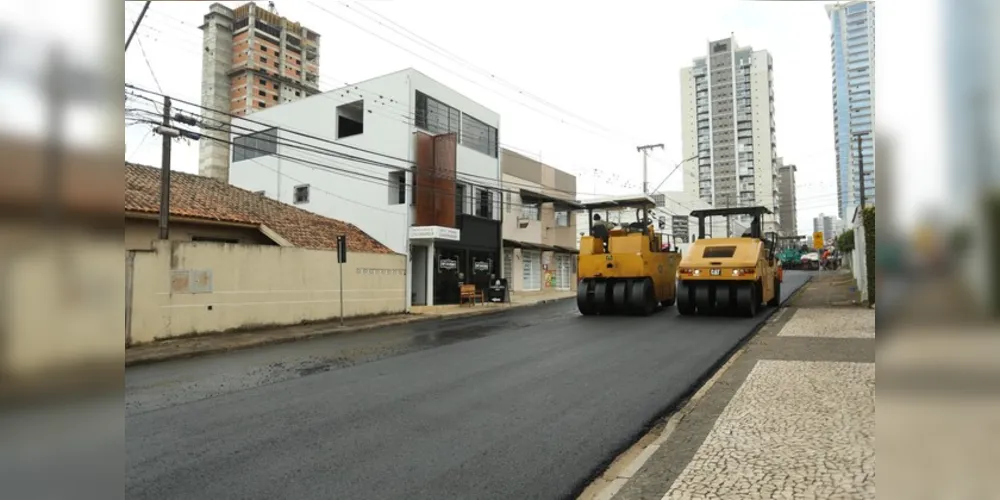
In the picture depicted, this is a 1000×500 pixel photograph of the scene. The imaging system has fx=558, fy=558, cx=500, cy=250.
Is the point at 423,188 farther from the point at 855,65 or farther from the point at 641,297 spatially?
the point at 855,65

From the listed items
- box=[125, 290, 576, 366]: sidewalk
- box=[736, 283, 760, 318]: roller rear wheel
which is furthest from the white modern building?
box=[736, 283, 760, 318]: roller rear wheel

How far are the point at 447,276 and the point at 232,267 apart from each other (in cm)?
961

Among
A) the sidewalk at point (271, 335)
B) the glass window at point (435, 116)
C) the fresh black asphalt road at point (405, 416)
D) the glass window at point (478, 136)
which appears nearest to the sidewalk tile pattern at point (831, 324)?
the fresh black asphalt road at point (405, 416)

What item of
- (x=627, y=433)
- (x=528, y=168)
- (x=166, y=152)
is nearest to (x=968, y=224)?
(x=627, y=433)

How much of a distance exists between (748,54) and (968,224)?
142 centimetres

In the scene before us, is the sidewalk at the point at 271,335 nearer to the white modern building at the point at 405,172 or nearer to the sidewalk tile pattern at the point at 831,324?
the white modern building at the point at 405,172

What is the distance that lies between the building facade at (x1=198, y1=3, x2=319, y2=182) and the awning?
85.3ft

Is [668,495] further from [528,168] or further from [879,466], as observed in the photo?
[528,168]

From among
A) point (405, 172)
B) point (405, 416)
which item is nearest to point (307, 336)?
point (405, 416)

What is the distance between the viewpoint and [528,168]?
29.8 m

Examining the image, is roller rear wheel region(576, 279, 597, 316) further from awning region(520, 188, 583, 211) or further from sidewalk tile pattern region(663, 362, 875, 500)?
awning region(520, 188, 583, 211)

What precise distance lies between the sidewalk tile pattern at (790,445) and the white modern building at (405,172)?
15669 mm

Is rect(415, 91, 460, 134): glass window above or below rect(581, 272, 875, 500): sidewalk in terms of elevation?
above

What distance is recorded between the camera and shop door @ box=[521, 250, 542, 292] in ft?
95.8
